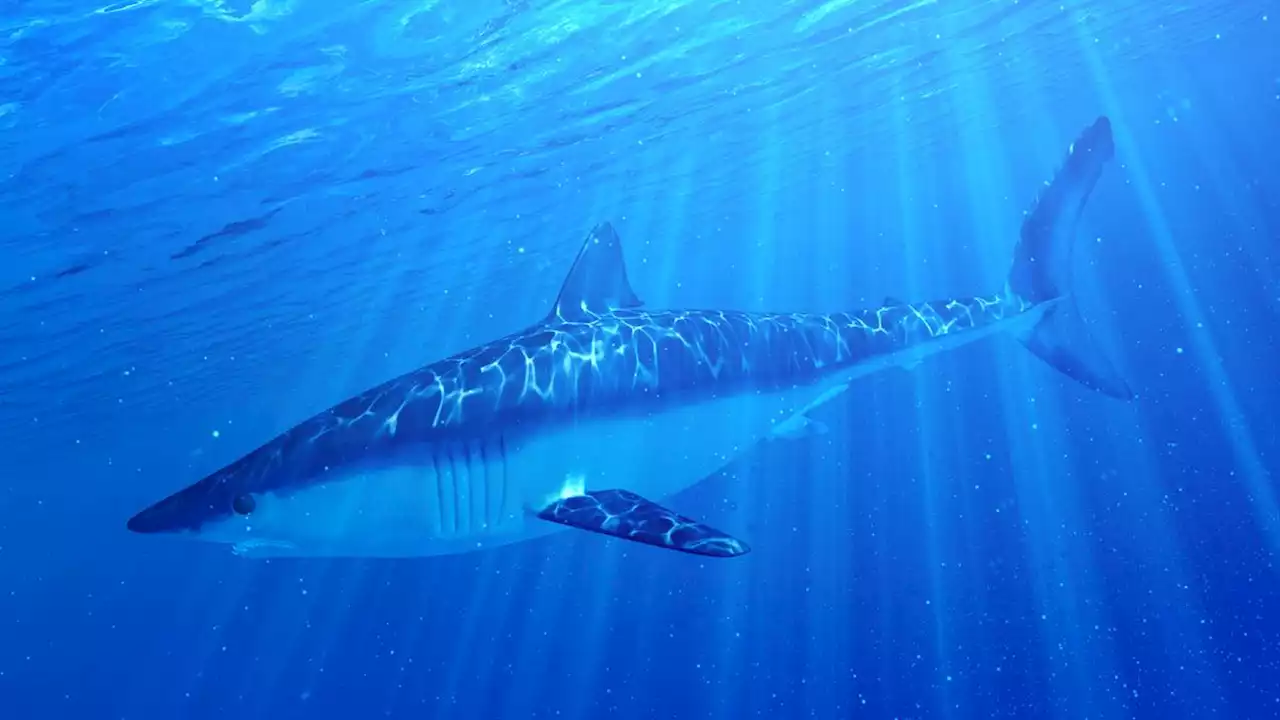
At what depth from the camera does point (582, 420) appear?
22.4 feet

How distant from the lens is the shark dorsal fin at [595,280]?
27.0ft

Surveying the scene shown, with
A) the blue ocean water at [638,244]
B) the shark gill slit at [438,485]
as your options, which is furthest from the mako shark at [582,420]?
the blue ocean water at [638,244]

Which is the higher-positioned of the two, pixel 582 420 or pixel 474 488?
pixel 582 420

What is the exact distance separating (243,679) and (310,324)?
58.9 ft

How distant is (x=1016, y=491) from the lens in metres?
22.5

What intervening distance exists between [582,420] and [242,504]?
2491 mm

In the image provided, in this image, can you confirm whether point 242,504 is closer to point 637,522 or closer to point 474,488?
point 474,488

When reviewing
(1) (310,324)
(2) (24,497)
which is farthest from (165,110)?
(2) (24,497)

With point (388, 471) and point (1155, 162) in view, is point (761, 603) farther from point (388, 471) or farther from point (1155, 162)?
point (1155, 162)

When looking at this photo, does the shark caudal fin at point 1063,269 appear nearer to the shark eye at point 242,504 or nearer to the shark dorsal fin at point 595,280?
the shark dorsal fin at point 595,280

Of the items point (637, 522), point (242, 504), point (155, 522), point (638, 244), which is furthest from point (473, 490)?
point (638, 244)

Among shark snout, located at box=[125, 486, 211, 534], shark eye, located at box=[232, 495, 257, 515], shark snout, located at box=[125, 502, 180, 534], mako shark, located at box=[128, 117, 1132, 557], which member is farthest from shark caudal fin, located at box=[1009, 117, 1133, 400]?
shark snout, located at box=[125, 502, 180, 534]

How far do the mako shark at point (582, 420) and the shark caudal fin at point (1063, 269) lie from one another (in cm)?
3

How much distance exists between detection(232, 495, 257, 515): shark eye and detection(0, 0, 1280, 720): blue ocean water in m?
7.39
